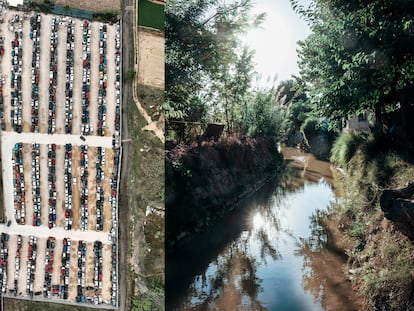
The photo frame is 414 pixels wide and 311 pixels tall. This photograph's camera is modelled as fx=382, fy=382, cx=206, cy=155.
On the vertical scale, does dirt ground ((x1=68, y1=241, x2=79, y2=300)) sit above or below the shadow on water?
above

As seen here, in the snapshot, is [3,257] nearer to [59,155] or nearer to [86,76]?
[59,155]

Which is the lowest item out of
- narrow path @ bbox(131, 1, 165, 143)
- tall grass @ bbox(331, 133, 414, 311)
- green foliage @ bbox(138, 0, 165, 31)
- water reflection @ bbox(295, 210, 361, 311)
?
water reflection @ bbox(295, 210, 361, 311)

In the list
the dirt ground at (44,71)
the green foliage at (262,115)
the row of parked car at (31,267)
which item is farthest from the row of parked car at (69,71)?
the green foliage at (262,115)

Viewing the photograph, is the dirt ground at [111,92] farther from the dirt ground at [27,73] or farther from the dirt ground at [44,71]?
the dirt ground at [27,73]

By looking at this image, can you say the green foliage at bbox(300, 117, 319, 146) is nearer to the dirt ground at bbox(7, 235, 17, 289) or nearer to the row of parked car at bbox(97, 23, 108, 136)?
the row of parked car at bbox(97, 23, 108, 136)

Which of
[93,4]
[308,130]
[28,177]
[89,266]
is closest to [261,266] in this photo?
[89,266]

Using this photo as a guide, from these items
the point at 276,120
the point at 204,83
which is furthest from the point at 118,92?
the point at 276,120

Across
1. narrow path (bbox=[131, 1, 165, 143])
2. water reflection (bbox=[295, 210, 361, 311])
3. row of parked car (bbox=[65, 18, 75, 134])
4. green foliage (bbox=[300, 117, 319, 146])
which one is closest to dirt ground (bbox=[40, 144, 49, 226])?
row of parked car (bbox=[65, 18, 75, 134])
